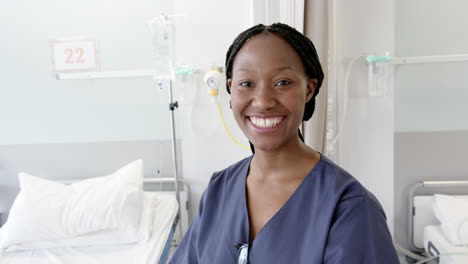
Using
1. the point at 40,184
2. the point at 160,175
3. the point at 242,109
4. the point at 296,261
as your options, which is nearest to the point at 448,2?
the point at 242,109

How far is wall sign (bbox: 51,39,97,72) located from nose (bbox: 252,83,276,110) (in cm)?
154

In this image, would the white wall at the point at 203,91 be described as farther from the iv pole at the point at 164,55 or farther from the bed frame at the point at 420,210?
the bed frame at the point at 420,210

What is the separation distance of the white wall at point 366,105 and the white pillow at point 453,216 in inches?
9.7

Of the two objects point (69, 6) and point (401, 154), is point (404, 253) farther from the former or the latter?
point (69, 6)

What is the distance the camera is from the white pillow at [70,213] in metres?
1.47

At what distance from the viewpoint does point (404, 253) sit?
1.79m

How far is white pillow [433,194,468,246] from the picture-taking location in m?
1.48

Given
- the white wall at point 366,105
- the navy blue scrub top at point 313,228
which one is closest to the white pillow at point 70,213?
the navy blue scrub top at point 313,228

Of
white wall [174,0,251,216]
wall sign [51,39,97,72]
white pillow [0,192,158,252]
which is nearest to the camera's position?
white pillow [0,192,158,252]

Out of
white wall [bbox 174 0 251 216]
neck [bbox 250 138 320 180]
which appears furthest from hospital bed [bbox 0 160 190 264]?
neck [bbox 250 138 320 180]

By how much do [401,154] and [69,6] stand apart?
81.2 inches

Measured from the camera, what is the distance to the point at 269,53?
672 mm

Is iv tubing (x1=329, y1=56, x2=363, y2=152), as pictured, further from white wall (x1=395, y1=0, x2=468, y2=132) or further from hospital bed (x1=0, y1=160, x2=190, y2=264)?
hospital bed (x1=0, y1=160, x2=190, y2=264)

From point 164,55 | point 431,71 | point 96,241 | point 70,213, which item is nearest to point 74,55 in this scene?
point 164,55
